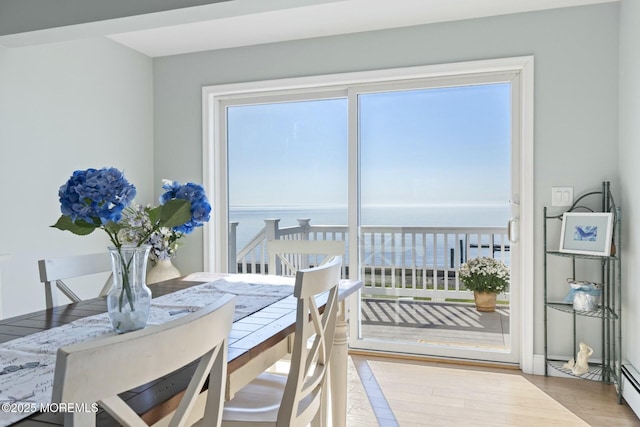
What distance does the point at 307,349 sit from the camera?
1.47 metres

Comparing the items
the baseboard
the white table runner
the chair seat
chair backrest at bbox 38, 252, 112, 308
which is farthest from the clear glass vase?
the baseboard

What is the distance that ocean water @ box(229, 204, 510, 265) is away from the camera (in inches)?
129

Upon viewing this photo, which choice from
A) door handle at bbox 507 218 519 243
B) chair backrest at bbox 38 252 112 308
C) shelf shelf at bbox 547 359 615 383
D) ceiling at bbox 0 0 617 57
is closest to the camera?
chair backrest at bbox 38 252 112 308

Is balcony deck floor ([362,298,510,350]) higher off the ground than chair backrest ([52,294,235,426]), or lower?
lower

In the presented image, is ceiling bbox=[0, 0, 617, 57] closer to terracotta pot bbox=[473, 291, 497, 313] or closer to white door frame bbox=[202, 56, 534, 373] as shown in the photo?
white door frame bbox=[202, 56, 534, 373]

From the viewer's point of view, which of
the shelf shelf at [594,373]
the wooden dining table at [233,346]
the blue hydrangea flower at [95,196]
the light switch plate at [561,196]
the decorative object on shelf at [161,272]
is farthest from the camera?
the decorative object on shelf at [161,272]

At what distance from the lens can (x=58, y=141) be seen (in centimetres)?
304

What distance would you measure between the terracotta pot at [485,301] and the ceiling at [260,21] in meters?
1.94

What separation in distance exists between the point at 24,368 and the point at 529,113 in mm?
3046

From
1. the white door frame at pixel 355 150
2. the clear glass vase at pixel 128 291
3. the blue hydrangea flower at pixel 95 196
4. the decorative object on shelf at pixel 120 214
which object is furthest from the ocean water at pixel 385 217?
the blue hydrangea flower at pixel 95 196

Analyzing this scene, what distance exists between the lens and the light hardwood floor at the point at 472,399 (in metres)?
2.40

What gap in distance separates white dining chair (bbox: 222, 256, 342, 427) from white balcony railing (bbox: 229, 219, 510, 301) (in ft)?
5.92

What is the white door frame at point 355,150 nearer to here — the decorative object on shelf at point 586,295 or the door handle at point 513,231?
the door handle at point 513,231

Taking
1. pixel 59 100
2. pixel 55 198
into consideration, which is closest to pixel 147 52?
pixel 59 100
